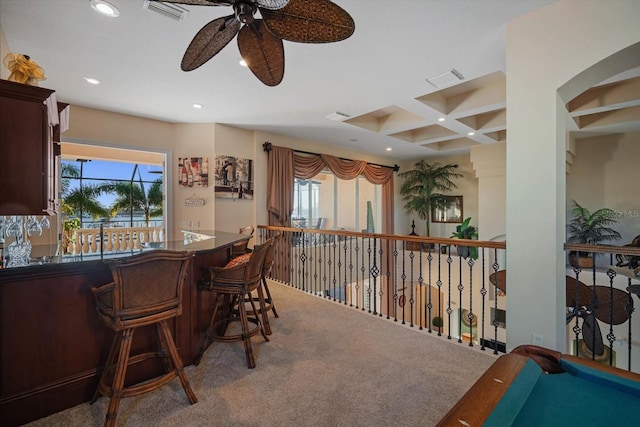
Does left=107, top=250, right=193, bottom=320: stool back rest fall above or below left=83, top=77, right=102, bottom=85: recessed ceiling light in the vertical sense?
below

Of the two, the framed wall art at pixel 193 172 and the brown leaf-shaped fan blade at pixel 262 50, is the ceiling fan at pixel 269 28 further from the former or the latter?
the framed wall art at pixel 193 172

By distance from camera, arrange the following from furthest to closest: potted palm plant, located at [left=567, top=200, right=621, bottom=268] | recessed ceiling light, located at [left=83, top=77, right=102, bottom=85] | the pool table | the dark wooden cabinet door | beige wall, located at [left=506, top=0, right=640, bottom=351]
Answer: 1. potted palm plant, located at [left=567, top=200, right=621, bottom=268]
2. recessed ceiling light, located at [left=83, top=77, right=102, bottom=85]
3. beige wall, located at [left=506, top=0, right=640, bottom=351]
4. the dark wooden cabinet door
5. the pool table

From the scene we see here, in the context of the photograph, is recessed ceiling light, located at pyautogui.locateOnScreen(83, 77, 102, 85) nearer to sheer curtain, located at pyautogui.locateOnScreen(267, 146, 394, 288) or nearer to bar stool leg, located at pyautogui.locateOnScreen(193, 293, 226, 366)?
sheer curtain, located at pyautogui.locateOnScreen(267, 146, 394, 288)

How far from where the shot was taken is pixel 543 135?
2.07m

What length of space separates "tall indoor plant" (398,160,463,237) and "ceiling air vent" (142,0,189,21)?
6.79 meters

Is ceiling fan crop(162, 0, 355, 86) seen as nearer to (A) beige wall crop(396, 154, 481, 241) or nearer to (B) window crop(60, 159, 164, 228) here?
(B) window crop(60, 159, 164, 228)

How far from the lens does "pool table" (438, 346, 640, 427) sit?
2.69 ft

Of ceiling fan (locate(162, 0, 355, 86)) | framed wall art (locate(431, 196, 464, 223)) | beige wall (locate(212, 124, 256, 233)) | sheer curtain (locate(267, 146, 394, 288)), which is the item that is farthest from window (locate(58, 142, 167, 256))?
framed wall art (locate(431, 196, 464, 223))

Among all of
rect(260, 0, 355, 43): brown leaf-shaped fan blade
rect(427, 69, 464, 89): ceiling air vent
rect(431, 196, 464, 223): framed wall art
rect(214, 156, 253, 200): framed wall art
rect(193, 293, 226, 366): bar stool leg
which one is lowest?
rect(193, 293, 226, 366): bar stool leg

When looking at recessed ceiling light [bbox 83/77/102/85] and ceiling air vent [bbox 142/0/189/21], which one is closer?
ceiling air vent [bbox 142/0/189/21]

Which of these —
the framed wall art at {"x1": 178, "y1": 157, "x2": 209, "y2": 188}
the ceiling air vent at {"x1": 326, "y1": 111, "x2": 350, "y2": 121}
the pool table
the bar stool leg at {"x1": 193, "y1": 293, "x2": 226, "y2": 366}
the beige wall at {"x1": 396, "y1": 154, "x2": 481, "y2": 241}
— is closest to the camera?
the pool table

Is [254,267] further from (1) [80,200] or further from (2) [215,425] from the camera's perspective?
(1) [80,200]

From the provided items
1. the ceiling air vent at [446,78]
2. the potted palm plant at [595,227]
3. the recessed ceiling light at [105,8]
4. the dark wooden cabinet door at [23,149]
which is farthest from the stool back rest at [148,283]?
the potted palm plant at [595,227]

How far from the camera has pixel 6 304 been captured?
164 centimetres
